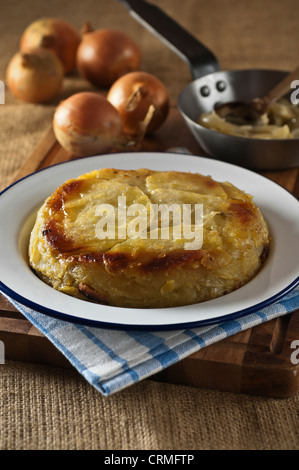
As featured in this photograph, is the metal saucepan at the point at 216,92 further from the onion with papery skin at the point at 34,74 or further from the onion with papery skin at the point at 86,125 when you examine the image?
the onion with papery skin at the point at 34,74

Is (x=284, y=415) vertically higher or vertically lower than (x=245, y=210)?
lower

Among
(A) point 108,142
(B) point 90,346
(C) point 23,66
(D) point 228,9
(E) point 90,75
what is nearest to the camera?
(B) point 90,346

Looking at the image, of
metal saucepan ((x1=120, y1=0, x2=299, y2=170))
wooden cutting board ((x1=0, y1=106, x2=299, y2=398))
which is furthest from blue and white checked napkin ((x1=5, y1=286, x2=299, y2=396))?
metal saucepan ((x1=120, y1=0, x2=299, y2=170))

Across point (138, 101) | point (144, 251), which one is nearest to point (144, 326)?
point (144, 251)

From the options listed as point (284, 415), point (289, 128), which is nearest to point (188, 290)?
point (284, 415)

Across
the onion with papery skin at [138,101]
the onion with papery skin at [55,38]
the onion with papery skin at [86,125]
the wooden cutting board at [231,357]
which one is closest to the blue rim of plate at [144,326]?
the wooden cutting board at [231,357]

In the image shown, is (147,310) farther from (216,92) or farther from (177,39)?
(177,39)

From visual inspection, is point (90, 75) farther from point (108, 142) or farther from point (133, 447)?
point (133, 447)
